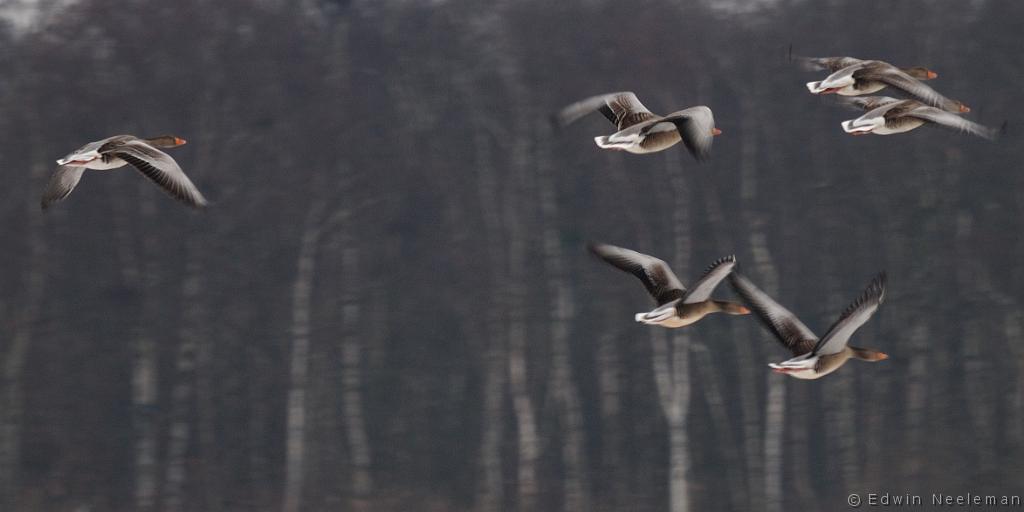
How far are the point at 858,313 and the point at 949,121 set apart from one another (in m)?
1.35

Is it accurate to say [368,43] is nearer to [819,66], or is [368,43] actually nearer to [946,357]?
[946,357]

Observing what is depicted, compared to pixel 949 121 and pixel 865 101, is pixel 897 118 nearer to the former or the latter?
pixel 949 121

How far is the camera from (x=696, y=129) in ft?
34.5

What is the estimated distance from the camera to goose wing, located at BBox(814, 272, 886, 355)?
10664mm

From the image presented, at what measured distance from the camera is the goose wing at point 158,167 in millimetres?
11344

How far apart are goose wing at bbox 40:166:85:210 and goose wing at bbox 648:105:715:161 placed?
427 centimetres

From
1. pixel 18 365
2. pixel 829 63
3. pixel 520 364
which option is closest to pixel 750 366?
pixel 520 364

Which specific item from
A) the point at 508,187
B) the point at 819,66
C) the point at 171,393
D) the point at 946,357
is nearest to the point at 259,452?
the point at 171,393

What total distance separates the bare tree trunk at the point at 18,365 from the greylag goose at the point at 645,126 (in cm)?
1405

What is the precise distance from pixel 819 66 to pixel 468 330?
41.1 feet

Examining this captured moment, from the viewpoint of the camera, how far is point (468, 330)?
81.9ft

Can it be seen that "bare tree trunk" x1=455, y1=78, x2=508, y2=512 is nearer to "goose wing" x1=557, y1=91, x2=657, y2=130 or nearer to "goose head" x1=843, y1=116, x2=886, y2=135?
"goose wing" x1=557, y1=91, x2=657, y2=130

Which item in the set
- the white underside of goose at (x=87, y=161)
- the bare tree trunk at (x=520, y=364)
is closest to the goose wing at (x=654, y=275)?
the white underside of goose at (x=87, y=161)

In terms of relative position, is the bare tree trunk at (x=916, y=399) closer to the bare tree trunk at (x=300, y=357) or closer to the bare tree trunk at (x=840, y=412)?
the bare tree trunk at (x=840, y=412)
